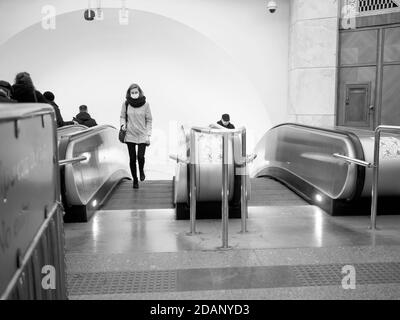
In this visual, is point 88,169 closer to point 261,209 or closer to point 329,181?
point 261,209

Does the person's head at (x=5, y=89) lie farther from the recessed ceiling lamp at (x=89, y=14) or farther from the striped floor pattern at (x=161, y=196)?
the recessed ceiling lamp at (x=89, y=14)

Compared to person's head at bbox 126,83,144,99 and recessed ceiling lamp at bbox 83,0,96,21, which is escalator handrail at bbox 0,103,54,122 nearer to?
person's head at bbox 126,83,144,99

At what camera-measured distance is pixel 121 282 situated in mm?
2879

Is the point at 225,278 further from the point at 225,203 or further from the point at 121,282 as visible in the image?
the point at 225,203

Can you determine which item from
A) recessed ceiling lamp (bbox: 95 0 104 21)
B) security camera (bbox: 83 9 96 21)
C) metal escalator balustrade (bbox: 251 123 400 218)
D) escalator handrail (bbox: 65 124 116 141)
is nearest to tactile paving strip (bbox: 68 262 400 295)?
metal escalator balustrade (bbox: 251 123 400 218)

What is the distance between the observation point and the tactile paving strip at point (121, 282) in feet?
9.03

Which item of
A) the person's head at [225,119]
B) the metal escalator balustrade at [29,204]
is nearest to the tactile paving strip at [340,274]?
the metal escalator balustrade at [29,204]

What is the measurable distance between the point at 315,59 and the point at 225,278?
8.01 meters

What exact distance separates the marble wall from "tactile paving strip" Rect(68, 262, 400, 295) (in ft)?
23.8

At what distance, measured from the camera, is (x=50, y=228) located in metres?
1.95

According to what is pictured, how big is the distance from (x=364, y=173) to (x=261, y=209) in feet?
3.91

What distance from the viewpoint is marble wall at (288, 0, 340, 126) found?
31.9 feet
